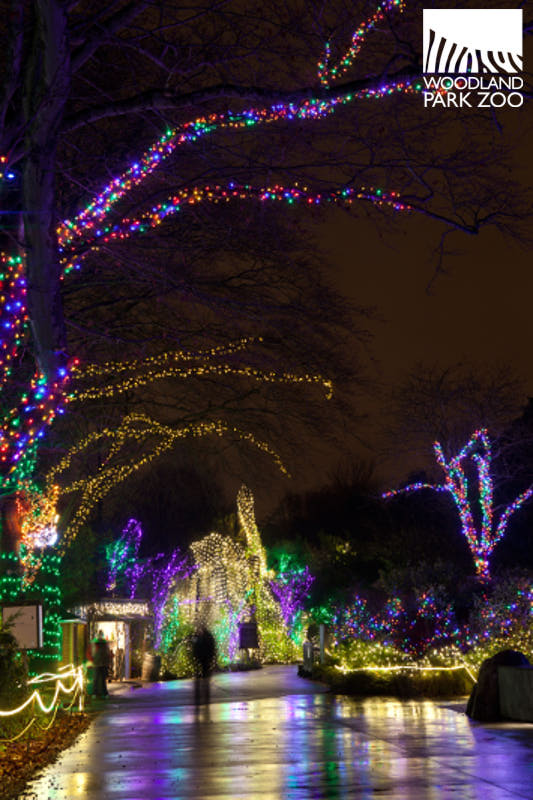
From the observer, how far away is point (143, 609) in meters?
40.5

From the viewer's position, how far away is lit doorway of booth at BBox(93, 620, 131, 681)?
35.5m

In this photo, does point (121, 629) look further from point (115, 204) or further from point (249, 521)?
point (115, 204)

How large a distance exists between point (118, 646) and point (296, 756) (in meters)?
24.5

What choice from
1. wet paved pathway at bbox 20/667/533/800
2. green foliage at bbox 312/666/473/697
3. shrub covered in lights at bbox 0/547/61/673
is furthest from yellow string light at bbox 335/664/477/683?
→ shrub covered in lights at bbox 0/547/61/673

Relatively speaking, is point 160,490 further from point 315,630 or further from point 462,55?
point 462,55

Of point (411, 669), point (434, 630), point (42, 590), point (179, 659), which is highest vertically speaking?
point (42, 590)

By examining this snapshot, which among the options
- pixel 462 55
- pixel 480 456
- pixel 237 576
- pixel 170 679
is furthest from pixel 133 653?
pixel 462 55

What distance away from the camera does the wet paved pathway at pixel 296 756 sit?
1033 cm

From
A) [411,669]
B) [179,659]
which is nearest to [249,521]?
[179,659]

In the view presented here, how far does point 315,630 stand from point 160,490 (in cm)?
3245

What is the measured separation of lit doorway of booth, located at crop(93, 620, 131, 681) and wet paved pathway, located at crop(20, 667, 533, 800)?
14.1 metres

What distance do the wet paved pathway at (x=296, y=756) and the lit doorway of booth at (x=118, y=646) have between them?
46.3 feet

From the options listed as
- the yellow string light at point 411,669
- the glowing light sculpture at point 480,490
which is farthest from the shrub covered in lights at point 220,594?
the yellow string light at point 411,669

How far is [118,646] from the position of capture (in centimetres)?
3656
